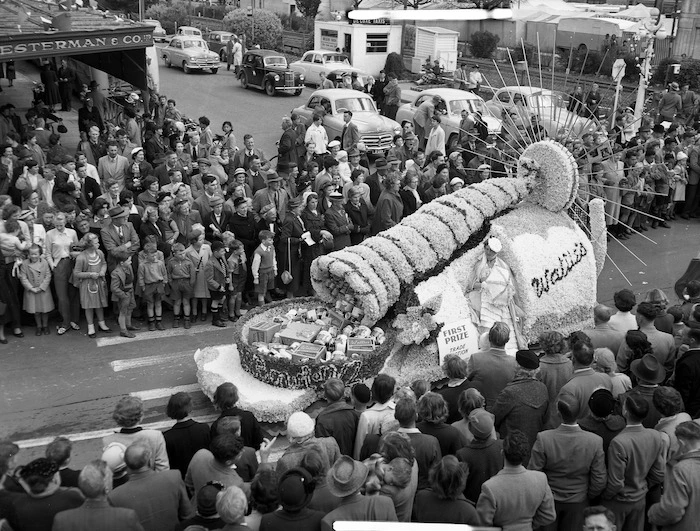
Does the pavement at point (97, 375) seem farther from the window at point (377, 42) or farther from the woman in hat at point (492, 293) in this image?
the window at point (377, 42)

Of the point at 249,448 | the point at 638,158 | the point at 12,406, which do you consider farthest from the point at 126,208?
the point at 638,158

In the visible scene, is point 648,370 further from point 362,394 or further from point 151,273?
point 151,273

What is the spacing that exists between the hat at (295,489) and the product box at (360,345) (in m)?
3.54

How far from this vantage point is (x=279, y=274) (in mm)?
12078

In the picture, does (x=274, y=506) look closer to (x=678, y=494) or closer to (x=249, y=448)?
(x=249, y=448)

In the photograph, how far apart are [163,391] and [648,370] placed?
571cm

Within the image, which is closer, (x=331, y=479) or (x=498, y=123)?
(x=331, y=479)

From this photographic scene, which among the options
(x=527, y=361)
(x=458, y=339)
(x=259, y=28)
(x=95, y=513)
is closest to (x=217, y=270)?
(x=458, y=339)

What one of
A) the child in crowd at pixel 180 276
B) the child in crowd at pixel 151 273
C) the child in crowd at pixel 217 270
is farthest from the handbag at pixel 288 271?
the child in crowd at pixel 151 273

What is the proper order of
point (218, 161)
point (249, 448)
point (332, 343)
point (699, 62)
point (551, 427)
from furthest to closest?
point (699, 62)
point (218, 161)
point (332, 343)
point (551, 427)
point (249, 448)

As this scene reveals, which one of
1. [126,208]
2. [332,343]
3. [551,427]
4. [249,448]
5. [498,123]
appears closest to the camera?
[249,448]

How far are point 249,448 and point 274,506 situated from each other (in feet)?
3.75

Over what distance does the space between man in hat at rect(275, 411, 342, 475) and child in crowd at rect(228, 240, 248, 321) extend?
16.7ft

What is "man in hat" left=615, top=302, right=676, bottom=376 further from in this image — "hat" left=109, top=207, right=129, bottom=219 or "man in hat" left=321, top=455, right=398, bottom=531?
"hat" left=109, top=207, right=129, bottom=219
